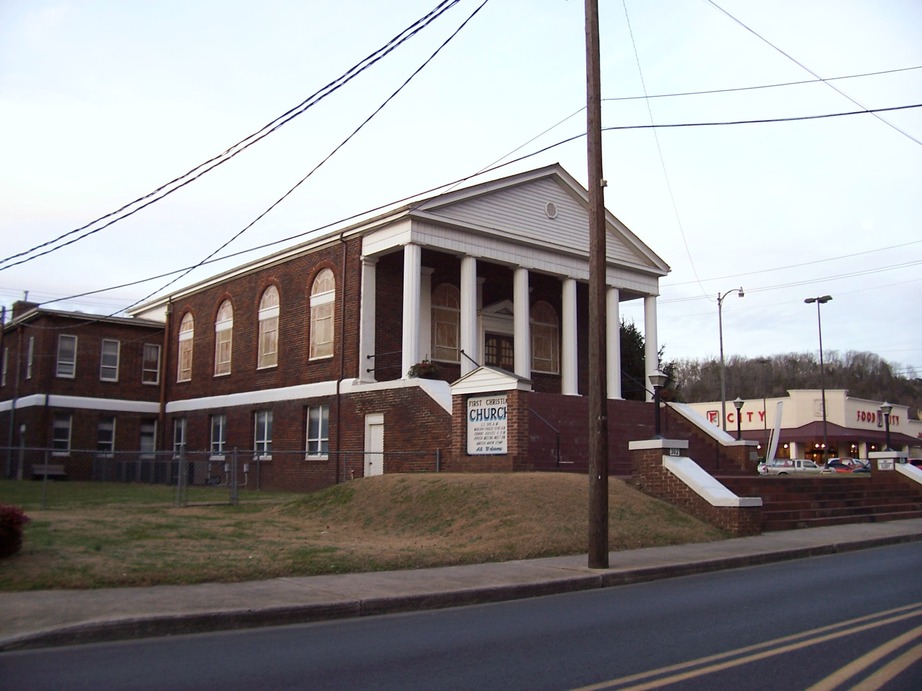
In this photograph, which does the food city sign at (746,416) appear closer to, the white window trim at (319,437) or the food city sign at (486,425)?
the white window trim at (319,437)

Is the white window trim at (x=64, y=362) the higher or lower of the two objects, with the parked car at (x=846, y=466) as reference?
higher

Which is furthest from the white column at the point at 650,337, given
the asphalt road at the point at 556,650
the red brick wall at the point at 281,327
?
the asphalt road at the point at 556,650

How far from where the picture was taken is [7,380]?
41.3m

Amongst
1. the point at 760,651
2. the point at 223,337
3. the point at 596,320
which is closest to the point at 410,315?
the point at 596,320

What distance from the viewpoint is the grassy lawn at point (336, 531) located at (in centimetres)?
1149

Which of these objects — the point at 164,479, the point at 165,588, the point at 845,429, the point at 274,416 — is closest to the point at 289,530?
the point at 165,588

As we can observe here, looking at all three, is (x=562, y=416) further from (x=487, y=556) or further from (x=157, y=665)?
(x=157, y=665)

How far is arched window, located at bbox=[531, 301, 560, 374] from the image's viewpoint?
33.1 m

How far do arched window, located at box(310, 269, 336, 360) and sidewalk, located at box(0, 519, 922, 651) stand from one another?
1618cm

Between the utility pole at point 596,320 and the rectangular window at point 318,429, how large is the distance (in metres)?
16.0

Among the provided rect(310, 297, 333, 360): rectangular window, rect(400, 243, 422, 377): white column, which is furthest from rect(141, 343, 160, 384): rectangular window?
rect(400, 243, 422, 377): white column

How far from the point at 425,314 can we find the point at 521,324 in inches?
136

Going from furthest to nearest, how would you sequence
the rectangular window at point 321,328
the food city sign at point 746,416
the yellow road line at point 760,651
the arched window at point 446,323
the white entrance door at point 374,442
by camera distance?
1. the food city sign at point 746,416
2. the arched window at point 446,323
3. the rectangular window at point 321,328
4. the white entrance door at point 374,442
5. the yellow road line at point 760,651

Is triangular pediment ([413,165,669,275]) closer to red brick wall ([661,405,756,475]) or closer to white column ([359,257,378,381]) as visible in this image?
white column ([359,257,378,381])
